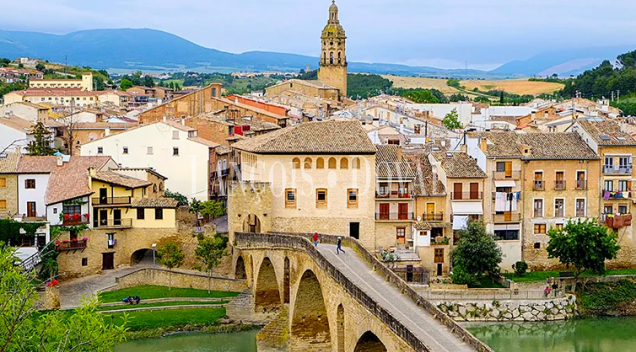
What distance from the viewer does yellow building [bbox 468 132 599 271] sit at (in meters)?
45.6

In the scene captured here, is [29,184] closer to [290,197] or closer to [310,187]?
[290,197]

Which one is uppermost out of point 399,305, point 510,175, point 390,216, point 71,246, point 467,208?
point 510,175

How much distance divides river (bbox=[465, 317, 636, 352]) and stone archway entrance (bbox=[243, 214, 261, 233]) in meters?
9.56

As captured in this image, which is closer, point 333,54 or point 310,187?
point 310,187

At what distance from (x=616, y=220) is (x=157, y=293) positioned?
20.5 meters

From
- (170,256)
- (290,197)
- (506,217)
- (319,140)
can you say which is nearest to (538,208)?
(506,217)

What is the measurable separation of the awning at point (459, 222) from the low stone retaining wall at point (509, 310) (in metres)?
4.09

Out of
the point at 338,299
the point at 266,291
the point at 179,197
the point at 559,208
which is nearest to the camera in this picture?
the point at 338,299

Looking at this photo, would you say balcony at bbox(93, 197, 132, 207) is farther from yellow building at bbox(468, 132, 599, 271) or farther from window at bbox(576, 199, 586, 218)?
window at bbox(576, 199, 586, 218)

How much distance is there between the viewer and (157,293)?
136 ft

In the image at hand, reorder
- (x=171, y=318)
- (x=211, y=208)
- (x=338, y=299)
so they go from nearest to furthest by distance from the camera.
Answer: (x=338, y=299)
(x=171, y=318)
(x=211, y=208)

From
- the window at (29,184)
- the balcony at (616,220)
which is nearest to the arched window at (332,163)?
the window at (29,184)

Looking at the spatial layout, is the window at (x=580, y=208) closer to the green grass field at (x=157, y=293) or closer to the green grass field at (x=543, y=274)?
the green grass field at (x=543, y=274)

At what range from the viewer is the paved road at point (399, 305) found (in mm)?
22125
